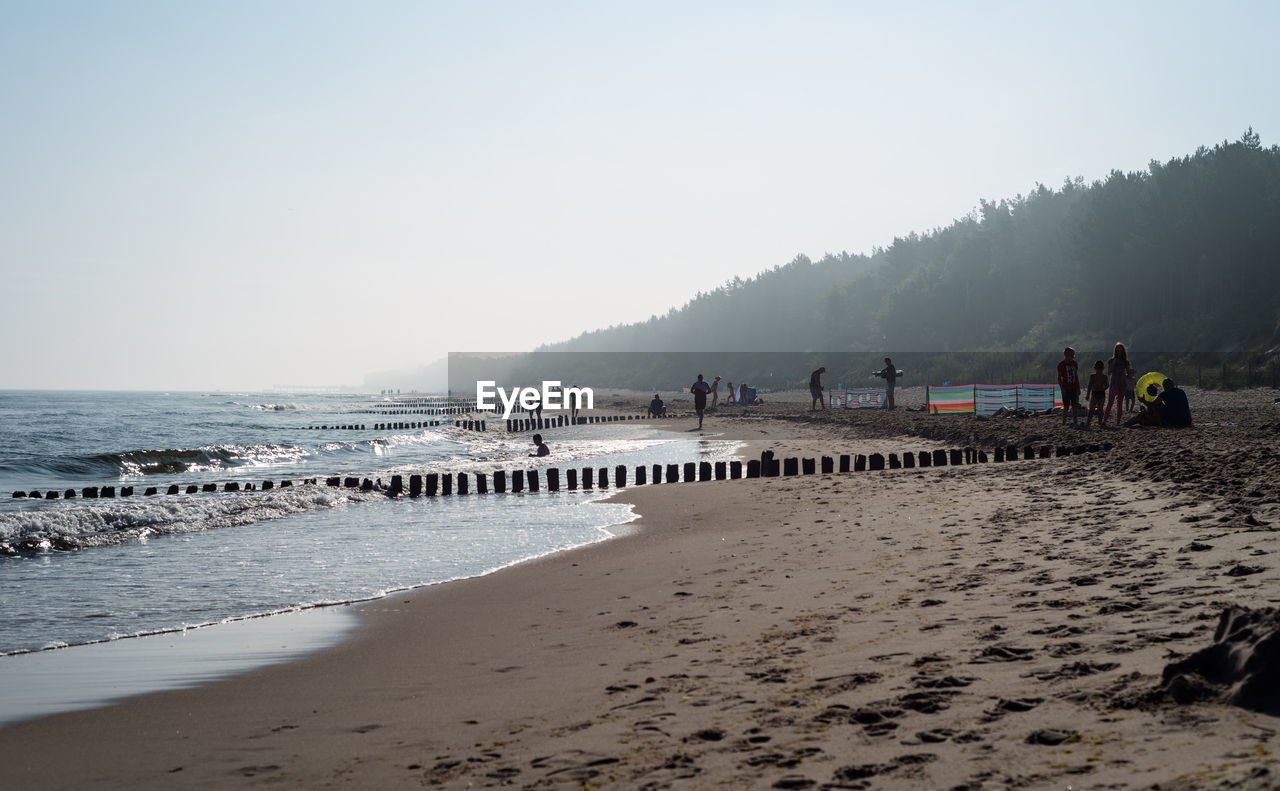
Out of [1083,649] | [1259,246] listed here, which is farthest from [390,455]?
[1259,246]

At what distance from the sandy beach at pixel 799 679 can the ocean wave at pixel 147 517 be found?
770 centimetres

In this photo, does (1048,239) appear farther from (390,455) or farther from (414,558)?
A: (414,558)

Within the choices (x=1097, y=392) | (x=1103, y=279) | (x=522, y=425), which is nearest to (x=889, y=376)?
(x=1097, y=392)

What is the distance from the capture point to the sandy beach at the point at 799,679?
12.4 ft

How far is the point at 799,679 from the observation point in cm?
518

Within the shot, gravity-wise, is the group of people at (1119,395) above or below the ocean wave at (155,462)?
above

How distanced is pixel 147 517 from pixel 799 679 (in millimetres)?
14187

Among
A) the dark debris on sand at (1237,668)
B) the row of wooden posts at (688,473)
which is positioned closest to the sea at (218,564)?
the row of wooden posts at (688,473)

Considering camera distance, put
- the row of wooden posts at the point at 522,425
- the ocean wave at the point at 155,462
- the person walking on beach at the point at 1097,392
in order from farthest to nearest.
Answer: the row of wooden posts at the point at 522,425 < the ocean wave at the point at 155,462 < the person walking on beach at the point at 1097,392

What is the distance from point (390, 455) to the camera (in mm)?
37344

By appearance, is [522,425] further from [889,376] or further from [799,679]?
[799,679]

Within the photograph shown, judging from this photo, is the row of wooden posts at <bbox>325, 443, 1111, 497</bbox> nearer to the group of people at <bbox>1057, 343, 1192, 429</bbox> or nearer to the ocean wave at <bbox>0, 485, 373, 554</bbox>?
the ocean wave at <bbox>0, 485, 373, 554</bbox>

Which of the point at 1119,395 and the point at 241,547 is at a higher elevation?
the point at 1119,395

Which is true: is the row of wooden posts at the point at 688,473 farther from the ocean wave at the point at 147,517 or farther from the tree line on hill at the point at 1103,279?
the tree line on hill at the point at 1103,279
